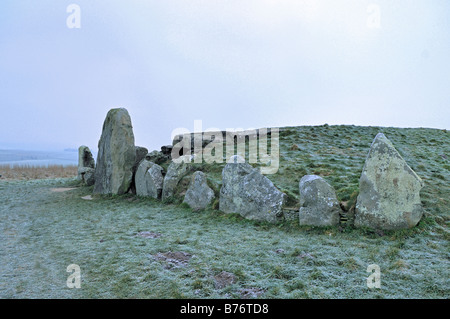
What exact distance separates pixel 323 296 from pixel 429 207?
4.78m

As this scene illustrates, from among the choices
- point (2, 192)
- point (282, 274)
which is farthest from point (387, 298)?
point (2, 192)

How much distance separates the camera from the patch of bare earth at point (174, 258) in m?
5.24

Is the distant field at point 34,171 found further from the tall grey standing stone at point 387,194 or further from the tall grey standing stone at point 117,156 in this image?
the tall grey standing stone at point 387,194

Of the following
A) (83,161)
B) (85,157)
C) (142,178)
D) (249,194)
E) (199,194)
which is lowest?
(199,194)

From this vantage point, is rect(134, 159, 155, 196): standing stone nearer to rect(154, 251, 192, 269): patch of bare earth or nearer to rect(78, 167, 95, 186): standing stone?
rect(78, 167, 95, 186): standing stone

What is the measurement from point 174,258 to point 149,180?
6.00 meters

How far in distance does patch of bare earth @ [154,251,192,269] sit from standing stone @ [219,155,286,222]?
2590mm

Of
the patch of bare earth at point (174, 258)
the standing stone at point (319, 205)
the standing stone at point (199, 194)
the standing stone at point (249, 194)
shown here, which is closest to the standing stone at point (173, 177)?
the standing stone at point (199, 194)

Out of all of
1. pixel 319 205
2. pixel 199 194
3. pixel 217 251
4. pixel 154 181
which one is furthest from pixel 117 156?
pixel 319 205

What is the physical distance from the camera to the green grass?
14.5 ft

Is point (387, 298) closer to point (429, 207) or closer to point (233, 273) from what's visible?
point (233, 273)

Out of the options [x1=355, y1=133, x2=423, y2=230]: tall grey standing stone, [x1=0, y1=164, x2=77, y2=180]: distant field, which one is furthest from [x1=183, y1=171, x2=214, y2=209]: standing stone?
[x1=0, y1=164, x2=77, y2=180]: distant field

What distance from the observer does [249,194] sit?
7.94m

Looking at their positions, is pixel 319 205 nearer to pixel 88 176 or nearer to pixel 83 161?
pixel 88 176
